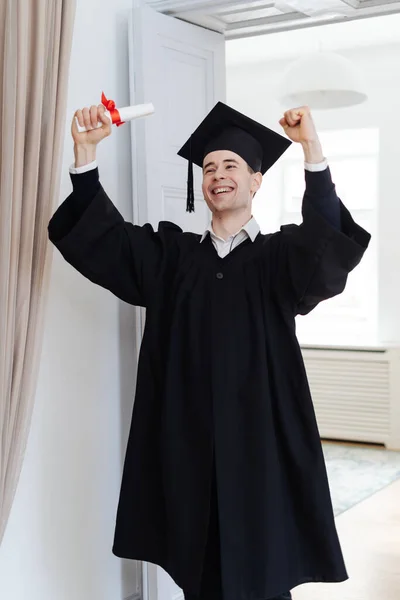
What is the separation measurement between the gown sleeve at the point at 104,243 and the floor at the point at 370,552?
1740mm

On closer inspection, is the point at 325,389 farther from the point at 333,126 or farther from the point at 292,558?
the point at 292,558

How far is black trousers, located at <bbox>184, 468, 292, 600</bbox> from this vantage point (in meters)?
2.18

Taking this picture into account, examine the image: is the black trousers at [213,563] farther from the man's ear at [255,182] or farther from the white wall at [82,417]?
the man's ear at [255,182]

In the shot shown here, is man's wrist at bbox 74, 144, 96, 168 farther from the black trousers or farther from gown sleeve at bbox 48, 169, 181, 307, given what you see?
the black trousers

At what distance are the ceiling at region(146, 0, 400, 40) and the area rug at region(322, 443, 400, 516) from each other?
8.60 ft

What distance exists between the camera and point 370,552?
3.89 meters

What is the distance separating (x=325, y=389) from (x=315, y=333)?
2.13 ft

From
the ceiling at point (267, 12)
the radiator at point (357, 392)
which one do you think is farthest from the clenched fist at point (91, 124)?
the radiator at point (357, 392)

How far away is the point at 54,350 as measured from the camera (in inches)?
98.7

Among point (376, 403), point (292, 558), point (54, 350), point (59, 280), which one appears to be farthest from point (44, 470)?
point (376, 403)

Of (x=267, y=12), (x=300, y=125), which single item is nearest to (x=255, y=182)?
(x=300, y=125)

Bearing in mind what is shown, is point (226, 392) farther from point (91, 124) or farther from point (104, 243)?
point (91, 124)

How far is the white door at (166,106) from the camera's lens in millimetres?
2711

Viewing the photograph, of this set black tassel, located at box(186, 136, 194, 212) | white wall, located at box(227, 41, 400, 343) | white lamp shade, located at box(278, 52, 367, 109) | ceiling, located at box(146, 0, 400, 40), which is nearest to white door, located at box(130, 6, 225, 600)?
ceiling, located at box(146, 0, 400, 40)
